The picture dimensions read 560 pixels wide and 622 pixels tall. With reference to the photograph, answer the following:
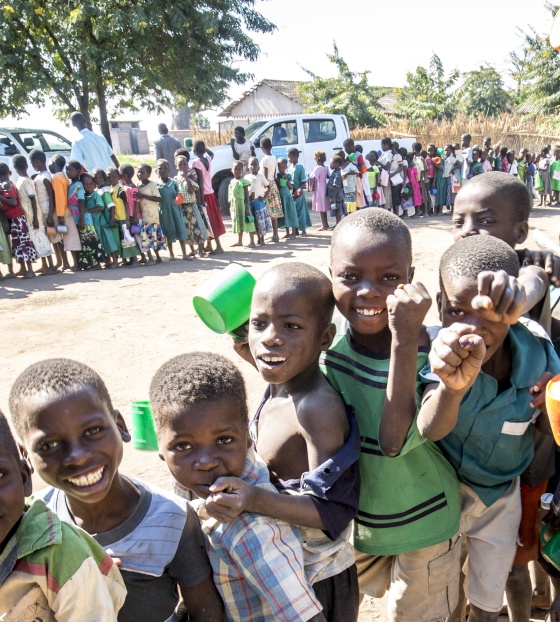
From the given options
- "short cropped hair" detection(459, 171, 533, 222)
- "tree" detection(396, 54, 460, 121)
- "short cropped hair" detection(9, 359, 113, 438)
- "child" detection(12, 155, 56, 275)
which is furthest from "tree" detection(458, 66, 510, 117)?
"short cropped hair" detection(9, 359, 113, 438)

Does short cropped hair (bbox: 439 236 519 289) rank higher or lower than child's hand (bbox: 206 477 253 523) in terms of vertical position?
higher

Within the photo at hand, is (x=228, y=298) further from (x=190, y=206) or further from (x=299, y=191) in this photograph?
(x=299, y=191)

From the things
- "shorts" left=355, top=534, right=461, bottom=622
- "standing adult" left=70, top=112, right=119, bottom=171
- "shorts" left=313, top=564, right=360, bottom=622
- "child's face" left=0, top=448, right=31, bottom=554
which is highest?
"standing adult" left=70, top=112, right=119, bottom=171

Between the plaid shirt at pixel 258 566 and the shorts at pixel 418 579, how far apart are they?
1.44 feet

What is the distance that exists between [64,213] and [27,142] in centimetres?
444

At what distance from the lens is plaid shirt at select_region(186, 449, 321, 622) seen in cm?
144

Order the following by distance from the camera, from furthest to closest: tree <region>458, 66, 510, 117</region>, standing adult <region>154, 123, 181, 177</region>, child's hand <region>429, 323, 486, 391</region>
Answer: tree <region>458, 66, 510, 117</region>
standing adult <region>154, 123, 181, 177</region>
child's hand <region>429, 323, 486, 391</region>

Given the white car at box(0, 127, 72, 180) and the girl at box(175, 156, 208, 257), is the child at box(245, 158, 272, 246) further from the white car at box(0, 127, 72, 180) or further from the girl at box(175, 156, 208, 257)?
the white car at box(0, 127, 72, 180)

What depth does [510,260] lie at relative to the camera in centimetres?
174

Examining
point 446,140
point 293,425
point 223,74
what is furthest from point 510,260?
point 446,140

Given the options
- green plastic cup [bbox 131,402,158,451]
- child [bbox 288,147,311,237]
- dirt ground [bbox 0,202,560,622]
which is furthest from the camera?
child [bbox 288,147,311,237]

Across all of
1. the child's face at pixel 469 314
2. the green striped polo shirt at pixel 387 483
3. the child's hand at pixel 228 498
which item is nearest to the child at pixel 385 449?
the green striped polo shirt at pixel 387 483

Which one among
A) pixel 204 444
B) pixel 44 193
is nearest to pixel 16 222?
pixel 44 193

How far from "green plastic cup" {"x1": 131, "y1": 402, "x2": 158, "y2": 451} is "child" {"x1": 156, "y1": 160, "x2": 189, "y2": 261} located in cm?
732
